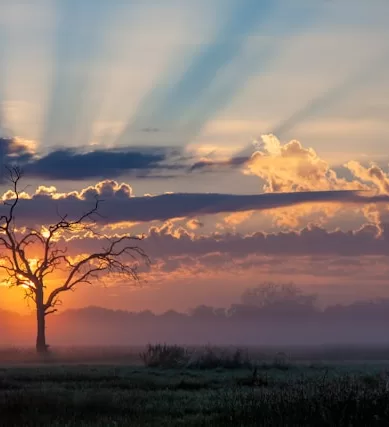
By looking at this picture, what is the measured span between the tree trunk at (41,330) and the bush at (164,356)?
13923 mm

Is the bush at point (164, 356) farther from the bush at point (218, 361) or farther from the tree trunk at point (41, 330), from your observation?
the tree trunk at point (41, 330)

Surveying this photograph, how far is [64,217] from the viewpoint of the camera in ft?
207

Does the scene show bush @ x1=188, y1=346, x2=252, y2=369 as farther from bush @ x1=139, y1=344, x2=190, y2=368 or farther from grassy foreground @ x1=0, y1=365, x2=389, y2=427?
grassy foreground @ x1=0, y1=365, x2=389, y2=427

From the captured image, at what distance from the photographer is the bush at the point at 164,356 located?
49031mm

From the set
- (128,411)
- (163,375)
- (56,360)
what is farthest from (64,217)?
(128,411)

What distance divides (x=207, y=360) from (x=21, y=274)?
783 inches

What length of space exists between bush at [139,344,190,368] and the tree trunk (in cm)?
1392

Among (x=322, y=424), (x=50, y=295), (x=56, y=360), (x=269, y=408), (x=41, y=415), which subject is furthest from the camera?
(x=50, y=295)

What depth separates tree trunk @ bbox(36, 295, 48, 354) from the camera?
64.3m

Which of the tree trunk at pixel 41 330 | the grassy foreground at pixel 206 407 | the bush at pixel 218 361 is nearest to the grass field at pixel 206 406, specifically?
the grassy foreground at pixel 206 407

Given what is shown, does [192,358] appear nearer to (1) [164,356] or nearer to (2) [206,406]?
(1) [164,356]

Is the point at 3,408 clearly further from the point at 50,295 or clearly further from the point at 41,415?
the point at 50,295

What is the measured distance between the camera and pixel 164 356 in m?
50.6

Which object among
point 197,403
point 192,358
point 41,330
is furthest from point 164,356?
point 197,403
